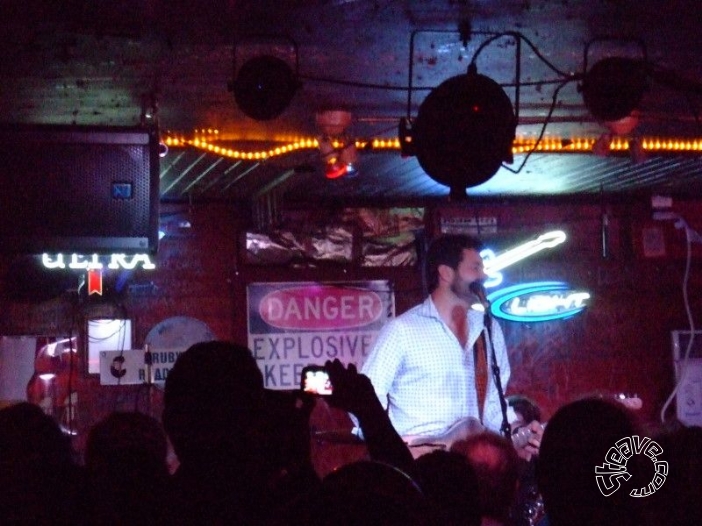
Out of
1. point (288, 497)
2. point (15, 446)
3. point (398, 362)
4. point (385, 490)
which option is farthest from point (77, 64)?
point (385, 490)

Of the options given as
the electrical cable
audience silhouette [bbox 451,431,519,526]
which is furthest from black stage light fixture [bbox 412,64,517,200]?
the electrical cable

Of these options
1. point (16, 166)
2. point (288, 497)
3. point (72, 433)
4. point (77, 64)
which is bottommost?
point (72, 433)

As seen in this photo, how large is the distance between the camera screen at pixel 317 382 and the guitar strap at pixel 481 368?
308 cm

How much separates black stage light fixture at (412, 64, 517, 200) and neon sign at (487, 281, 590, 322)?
14.8 ft

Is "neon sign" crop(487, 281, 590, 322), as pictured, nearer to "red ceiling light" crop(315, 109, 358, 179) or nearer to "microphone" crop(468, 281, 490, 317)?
"red ceiling light" crop(315, 109, 358, 179)

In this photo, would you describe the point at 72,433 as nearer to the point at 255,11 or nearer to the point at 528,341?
the point at 528,341

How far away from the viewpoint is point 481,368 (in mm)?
6016

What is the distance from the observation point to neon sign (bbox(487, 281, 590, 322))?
28.4 feet

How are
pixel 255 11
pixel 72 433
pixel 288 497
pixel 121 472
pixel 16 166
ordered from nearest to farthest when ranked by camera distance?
pixel 288 497 < pixel 121 472 < pixel 255 11 < pixel 16 166 < pixel 72 433

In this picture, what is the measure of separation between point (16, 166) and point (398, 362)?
2.35 m

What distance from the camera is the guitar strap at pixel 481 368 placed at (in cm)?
595

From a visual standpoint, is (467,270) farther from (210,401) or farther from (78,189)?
(210,401)

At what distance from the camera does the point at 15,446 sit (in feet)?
8.15

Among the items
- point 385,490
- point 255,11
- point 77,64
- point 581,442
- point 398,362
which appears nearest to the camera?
point 385,490
